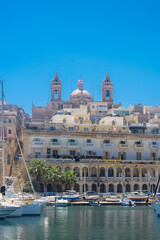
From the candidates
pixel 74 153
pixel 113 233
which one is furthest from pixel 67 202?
pixel 113 233

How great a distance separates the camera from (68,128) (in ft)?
348

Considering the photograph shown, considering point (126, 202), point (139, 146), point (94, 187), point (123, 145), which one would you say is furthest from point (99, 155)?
point (126, 202)

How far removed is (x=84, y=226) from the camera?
181 feet

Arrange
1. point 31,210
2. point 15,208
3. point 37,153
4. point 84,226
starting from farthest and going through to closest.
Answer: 1. point 37,153
2. point 31,210
3. point 15,208
4. point 84,226

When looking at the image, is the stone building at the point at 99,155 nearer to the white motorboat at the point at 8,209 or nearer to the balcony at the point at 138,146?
the balcony at the point at 138,146

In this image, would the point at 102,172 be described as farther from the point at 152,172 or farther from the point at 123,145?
the point at 152,172

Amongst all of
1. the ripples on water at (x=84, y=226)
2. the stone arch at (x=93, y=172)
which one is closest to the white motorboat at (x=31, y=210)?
the ripples on water at (x=84, y=226)

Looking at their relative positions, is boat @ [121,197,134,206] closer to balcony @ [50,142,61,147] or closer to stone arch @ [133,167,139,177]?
stone arch @ [133,167,139,177]

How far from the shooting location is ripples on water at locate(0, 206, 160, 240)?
47688 mm

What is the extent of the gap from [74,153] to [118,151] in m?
10.6

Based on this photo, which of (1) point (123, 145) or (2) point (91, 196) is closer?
(2) point (91, 196)

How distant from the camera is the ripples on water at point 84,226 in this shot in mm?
47688

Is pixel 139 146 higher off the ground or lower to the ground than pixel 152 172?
higher

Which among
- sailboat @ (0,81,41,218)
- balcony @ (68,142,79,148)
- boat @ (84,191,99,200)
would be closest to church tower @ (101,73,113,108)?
balcony @ (68,142,79,148)
